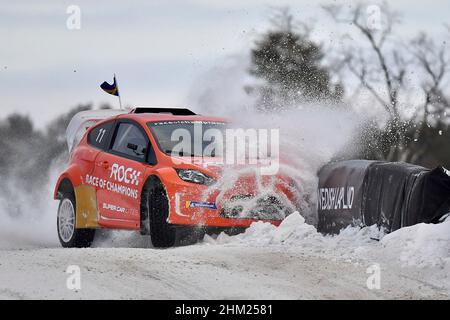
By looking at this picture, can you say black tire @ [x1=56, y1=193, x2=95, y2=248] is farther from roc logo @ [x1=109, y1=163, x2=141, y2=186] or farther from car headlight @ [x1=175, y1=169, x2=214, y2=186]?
car headlight @ [x1=175, y1=169, x2=214, y2=186]

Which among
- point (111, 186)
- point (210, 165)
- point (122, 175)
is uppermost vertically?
point (210, 165)

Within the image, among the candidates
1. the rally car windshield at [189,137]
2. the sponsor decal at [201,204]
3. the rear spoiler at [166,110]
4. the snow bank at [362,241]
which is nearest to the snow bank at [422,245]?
the snow bank at [362,241]

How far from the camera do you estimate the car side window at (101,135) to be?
14023 mm

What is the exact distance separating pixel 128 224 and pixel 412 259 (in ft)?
12.9

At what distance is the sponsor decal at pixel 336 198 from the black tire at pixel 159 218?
1.99 metres

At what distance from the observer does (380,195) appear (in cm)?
1205

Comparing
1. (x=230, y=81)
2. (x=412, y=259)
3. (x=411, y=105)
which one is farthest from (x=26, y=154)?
(x=412, y=259)

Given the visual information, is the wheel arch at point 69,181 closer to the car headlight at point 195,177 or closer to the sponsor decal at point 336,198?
the car headlight at point 195,177

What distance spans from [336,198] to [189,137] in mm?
1941

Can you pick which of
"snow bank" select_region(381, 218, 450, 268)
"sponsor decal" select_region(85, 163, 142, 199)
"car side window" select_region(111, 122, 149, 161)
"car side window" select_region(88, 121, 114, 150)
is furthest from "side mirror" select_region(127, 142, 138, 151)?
"snow bank" select_region(381, 218, 450, 268)

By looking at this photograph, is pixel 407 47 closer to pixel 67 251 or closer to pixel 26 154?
pixel 26 154

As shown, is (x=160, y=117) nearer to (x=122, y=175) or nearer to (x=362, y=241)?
(x=122, y=175)

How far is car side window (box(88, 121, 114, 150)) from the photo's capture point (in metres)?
14.0

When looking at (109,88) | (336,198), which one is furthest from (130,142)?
(109,88)
